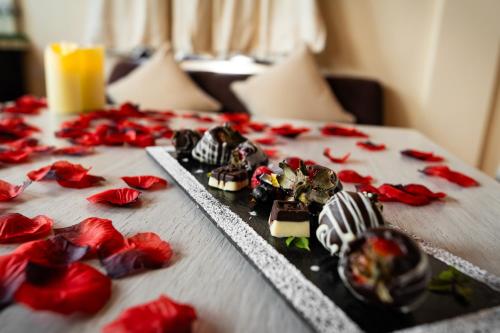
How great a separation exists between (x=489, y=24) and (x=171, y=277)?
6.40ft

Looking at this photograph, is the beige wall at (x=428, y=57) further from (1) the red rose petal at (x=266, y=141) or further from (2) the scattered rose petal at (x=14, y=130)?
(2) the scattered rose petal at (x=14, y=130)

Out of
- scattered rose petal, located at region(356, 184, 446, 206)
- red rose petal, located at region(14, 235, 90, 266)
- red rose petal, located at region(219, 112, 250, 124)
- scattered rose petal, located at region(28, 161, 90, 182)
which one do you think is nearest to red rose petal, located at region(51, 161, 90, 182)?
scattered rose petal, located at region(28, 161, 90, 182)

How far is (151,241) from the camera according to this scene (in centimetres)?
43

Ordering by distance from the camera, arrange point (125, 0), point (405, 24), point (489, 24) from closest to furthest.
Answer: point (489, 24)
point (405, 24)
point (125, 0)

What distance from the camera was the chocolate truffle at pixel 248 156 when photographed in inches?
24.3

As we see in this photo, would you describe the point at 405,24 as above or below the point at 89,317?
above

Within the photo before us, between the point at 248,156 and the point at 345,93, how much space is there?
4.97 ft

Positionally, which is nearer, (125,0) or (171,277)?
(171,277)

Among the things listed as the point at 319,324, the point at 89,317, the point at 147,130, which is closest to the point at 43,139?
the point at 147,130

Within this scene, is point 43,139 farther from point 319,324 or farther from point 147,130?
point 319,324

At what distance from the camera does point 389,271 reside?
0.29 metres

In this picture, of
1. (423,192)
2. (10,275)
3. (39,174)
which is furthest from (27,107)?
(423,192)

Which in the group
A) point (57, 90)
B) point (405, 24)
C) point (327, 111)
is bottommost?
point (327, 111)

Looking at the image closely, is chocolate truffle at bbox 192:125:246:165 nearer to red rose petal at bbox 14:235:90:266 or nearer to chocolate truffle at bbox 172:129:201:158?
chocolate truffle at bbox 172:129:201:158
